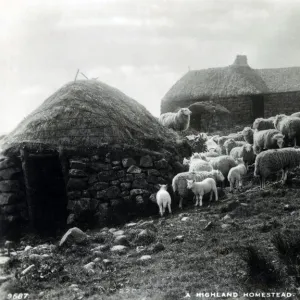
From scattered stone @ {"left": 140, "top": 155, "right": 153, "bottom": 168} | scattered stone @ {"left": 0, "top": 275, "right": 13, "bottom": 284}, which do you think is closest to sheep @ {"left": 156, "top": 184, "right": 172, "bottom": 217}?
scattered stone @ {"left": 140, "top": 155, "right": 153, "bottom": 168}

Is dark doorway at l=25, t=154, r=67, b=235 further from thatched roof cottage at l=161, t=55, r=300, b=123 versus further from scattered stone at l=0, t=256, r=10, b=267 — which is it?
thatched roof cottage at l=161, t=55, r=300, b=123

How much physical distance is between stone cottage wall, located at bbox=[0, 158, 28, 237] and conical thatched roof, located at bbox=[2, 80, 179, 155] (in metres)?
0.49

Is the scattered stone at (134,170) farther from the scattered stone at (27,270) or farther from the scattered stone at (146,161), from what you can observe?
the scattered stone at (27,270)

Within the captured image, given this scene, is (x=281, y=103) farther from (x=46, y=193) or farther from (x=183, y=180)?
(x=46, y=193)

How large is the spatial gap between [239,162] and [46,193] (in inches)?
219

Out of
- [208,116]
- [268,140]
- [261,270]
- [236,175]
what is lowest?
[261,270]

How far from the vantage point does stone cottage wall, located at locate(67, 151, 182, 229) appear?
1091 centimetres

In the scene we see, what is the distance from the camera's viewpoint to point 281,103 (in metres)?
31.1

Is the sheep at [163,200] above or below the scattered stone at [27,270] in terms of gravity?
above

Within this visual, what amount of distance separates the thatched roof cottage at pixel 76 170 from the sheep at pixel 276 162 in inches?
92.8

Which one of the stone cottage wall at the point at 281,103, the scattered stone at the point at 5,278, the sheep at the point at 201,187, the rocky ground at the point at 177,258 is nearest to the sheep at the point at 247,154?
the sheep at the point at 201,187

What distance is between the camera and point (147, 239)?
8.23 meters

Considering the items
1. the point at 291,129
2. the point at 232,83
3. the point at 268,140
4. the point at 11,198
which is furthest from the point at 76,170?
the point at 232,83

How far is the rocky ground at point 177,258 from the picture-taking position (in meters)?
5.75
